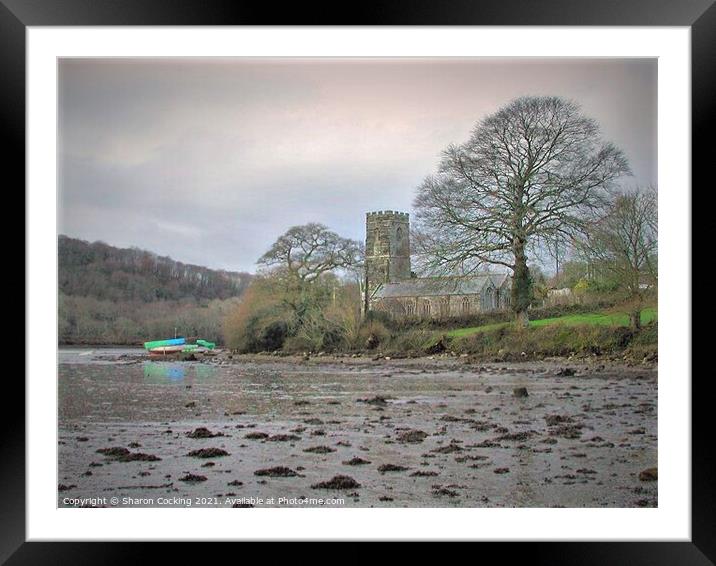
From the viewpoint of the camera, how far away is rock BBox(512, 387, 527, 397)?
4309mm

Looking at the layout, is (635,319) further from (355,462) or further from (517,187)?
(355,462)

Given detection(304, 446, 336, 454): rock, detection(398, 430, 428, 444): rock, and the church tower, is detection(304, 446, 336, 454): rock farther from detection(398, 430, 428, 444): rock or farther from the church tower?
the church tower

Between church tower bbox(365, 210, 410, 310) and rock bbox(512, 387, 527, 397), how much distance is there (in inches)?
43.0

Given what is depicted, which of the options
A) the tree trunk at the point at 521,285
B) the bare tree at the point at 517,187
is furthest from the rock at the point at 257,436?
the tree trunk at the point at 521,285

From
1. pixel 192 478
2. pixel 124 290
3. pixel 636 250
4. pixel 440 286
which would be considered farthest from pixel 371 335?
pixel 636 250

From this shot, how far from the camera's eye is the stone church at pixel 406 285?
14.2 ft

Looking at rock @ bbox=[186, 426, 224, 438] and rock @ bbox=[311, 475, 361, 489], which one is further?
rock @ bbox=[186, 426, 224, 438]

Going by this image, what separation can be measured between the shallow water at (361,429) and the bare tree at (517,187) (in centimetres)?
72

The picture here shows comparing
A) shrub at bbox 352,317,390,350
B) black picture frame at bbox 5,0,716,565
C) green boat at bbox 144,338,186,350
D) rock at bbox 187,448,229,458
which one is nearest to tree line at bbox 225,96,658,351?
shrub at bbox 352,317,390,350

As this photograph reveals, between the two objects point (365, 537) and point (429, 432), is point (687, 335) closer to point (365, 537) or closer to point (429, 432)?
point (429, 432)

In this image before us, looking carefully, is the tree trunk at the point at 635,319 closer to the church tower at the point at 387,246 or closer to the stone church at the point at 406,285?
the stone church at the point at 406,285
